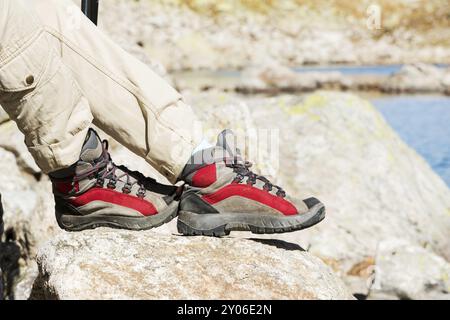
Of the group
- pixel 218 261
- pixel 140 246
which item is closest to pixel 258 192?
pixel 218 261

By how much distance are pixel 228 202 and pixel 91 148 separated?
0.58 metres

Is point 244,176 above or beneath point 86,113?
Answer: beneath

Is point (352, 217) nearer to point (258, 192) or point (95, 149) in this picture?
point (258, 192)

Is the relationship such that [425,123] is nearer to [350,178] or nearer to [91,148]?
[350,178]

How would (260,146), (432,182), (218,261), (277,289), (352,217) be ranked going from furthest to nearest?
(432,182)
(352,217)
(260,146)
(218,261)
(277,289)

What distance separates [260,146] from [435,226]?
1920 mm

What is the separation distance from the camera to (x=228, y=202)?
2.59 meters

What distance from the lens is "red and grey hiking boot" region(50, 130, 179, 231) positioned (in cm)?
257

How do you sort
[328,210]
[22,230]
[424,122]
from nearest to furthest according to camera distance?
[22,230]
[328,210]
[424,122]

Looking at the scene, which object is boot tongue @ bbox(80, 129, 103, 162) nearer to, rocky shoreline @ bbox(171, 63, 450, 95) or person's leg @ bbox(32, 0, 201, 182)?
person's leg @ bbox(32, 0, 201, 182)

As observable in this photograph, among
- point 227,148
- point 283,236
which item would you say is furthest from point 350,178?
point 227,148

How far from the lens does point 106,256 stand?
2.41 metres

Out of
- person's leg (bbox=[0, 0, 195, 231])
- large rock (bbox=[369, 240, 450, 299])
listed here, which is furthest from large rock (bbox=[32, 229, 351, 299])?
large rock (bbox=[369, 240, 450, 299])

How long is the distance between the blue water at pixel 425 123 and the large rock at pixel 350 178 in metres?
4.46
